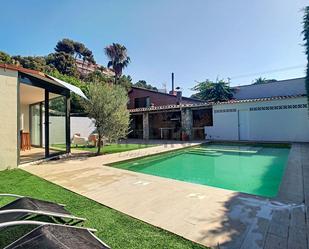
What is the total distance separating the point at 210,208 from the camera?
4.58 m

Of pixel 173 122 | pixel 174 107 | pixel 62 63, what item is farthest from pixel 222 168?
pixel 62 63

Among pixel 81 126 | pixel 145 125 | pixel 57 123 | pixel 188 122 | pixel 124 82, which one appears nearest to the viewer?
pixel 57 123

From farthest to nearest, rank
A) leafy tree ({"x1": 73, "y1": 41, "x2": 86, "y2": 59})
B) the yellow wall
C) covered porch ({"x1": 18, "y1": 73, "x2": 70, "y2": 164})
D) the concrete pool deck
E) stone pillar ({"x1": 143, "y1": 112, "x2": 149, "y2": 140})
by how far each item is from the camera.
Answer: leafy tree ({"x1": 73, "y1": 41, "x2": 86, "y2": 59}), stone pillar ({"x1": 143, "y1": 112, "x2": 149, "y2": 140}), covered porch ({"x1": 18, "y1": 73, "x2": 70, "y2": 164}), the yellow wall, the concrete pool deck

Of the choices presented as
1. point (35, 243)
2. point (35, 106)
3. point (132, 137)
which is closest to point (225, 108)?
point (132, 137)

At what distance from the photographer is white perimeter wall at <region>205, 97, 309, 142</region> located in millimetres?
17234

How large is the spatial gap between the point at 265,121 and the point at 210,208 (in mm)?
16732

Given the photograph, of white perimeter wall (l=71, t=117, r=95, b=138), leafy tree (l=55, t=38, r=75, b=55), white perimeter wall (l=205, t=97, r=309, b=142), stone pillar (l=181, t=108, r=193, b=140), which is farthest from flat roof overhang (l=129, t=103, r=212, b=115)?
leafy tree (l=55, t=38, r=75, b=55)

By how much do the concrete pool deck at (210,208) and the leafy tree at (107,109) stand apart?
551 cm

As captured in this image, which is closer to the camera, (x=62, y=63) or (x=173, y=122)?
(x=173, y=122)

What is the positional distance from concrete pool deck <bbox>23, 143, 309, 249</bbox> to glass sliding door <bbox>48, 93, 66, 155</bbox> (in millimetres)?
6058

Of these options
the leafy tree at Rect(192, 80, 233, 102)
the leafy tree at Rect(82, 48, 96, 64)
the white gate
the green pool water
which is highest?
the leafy tree at Rect(82, 48, 96, 64)

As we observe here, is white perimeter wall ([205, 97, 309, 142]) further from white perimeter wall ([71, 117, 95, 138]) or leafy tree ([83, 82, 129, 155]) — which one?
white perimeter wall ([71, 117, 95, 138])

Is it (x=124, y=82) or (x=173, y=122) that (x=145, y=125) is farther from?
(x=124, y=82)

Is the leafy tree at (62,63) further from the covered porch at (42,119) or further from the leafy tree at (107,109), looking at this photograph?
the leafy tree at (107,109)
